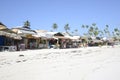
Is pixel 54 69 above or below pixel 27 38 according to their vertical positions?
below

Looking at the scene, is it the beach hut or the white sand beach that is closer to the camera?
the white sand beach

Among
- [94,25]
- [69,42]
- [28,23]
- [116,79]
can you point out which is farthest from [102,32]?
[116,79]

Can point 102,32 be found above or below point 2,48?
above

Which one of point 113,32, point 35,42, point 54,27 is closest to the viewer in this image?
point 35,42

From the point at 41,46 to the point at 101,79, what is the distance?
30.4 metres

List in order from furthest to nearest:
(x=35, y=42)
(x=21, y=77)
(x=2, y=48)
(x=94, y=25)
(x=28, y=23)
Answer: (x=94, y=25), (x=28, y=23), (x=35, y=42), (x=2, y=48), (x=21, y=77)

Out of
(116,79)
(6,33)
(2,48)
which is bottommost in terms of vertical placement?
(116,79)

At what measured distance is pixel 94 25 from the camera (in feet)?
351

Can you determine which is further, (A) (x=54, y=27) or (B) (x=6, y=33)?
(A) (x=54, y=27)

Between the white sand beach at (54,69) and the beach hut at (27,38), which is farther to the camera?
the beach hut at (27,38)

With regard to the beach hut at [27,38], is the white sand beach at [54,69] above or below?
below

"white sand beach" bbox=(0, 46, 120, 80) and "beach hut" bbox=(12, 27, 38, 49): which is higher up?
"beach hut" bbox=(12, 27, 38, 49)

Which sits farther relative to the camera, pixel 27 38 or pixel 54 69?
pixel 27 38

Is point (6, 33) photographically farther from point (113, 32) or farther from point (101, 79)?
point (113, 32)
